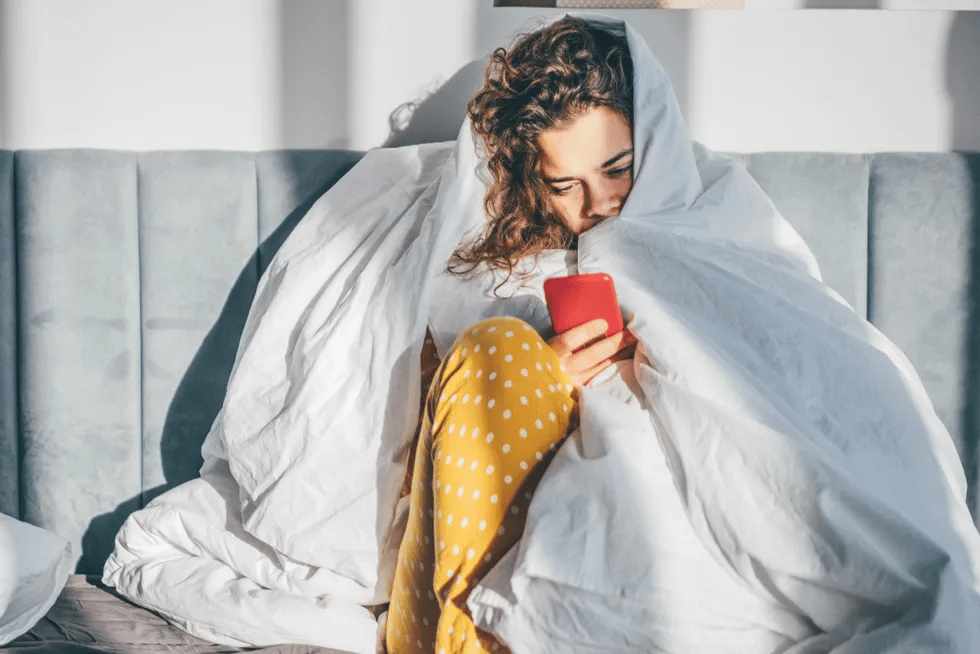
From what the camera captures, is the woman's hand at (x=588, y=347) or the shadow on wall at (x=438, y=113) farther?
the shadow on wall at (x=438, y=113)

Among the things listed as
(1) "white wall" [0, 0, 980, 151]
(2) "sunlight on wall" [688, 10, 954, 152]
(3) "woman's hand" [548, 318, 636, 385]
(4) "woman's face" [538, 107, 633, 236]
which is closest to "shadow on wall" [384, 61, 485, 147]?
(1) "white wall" [0, 0, 980, 151]

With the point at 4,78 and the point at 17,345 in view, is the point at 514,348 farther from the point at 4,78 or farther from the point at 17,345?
the point at 4,78

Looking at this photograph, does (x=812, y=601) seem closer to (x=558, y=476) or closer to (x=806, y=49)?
(x=558, y=476)

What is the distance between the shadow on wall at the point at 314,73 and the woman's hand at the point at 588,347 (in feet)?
1.67

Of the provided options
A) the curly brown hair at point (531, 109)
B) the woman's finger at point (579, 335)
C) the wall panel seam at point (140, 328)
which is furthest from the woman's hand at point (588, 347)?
the wall panel seam at point (140, 328)

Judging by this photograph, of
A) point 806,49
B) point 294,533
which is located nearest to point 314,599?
point 294,533

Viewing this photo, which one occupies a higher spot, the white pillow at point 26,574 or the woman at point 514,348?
the woman at point 514,348

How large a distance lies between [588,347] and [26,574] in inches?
29.6

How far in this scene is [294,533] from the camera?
41.3 inches

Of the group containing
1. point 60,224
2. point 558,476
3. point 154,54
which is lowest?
point 558,476

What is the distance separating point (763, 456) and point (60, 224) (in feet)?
3.32

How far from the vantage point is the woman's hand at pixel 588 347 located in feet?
3.37

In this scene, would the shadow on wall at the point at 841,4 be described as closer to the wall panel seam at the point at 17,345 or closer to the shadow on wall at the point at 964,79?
the shadow on wall at the point at 964,79

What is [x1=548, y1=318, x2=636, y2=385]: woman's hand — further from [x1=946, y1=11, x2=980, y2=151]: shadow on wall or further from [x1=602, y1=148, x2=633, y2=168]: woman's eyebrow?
[x1=946, y1=11, x2=980, y2=151]: shadow on wall
